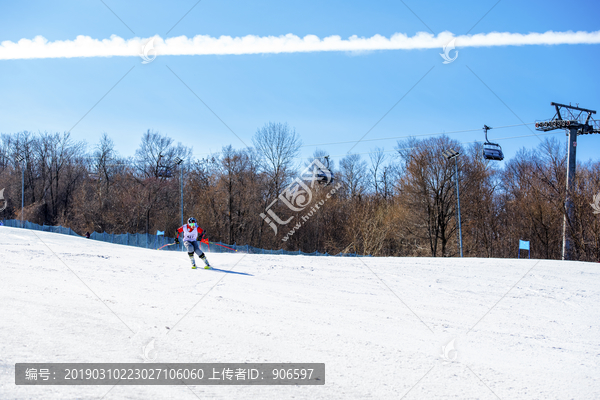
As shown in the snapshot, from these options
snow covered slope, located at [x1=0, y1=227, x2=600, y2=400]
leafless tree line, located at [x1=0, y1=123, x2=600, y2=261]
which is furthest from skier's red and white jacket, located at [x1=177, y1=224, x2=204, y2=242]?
leafless tree line, located at [x1=0, y1=123, x2=600, y2=261]

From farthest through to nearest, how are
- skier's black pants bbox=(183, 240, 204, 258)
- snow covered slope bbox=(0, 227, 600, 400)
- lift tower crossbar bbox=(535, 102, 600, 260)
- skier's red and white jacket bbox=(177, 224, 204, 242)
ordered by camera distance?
1. lift tower crossbar bbox=(535, 102, 600, 260)
2. skier's red and white jacket bbox=(177, 224, 204, 242)
3. skier's black pants bbox=(183, 240, 204, 258)
4. snow covered slope bbox=(0, 227, 600, 400)

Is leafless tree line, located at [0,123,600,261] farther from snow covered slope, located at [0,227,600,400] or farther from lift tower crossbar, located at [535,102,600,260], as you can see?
snow covered slope, located at [0,227,600,400]

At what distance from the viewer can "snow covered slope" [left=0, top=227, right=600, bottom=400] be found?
5406 millimetres

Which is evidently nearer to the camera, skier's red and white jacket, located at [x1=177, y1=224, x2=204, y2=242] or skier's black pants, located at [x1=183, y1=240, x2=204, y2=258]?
skier's black pants, located at [x1=183, y1=240, x2=204, y2=258]

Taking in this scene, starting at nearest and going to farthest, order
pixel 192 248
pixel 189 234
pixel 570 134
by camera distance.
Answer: pixel 192 248 → pixel 189 234 → pixel 570 134

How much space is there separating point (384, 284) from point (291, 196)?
43.5 meters

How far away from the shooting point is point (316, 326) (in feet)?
24.6

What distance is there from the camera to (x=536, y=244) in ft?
144

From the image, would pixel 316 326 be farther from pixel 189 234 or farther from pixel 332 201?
pixel 332 201

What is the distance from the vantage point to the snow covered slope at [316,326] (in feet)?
17.7

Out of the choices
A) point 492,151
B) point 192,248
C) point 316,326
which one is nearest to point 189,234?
point 192,248

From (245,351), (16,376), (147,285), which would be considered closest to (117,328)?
(16,376)

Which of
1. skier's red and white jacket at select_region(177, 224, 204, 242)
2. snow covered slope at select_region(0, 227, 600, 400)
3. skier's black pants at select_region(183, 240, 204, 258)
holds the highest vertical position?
skier's red and white jacket at select_region(177, 224, 204, 242)

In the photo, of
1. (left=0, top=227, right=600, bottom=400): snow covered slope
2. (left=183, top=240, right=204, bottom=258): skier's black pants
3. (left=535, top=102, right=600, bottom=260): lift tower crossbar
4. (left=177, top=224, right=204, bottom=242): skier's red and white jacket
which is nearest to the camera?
(left=0, top=227, right=600, bottom=400): snow covered slope
